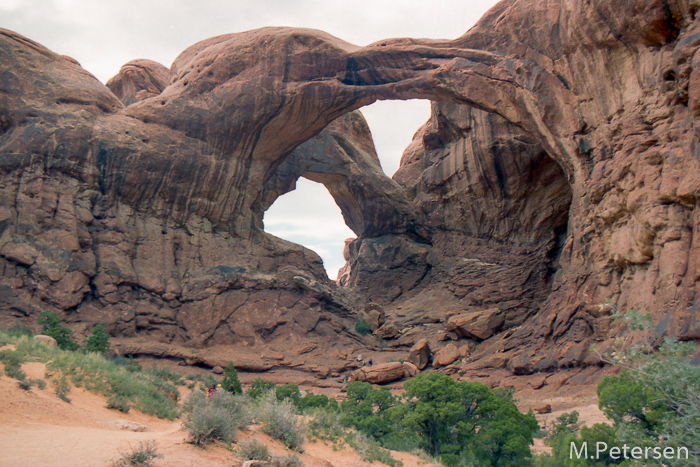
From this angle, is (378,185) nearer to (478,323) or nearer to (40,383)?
(478,323)

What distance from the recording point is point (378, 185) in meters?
33.9

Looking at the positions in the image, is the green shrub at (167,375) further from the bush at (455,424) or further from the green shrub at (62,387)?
the green shrub at (62,387)

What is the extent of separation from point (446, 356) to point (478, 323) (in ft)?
7.86

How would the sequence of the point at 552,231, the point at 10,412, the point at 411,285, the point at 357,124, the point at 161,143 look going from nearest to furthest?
the point at 10,412, the point at 161,143, the point at 552,231, the point at 411,285, the point at 357,124

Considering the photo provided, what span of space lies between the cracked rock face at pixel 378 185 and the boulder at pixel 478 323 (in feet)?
1.58

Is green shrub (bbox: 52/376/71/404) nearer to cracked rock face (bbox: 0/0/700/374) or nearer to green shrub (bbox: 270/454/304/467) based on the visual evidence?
green shrub (bbox: 270/454/304/467)

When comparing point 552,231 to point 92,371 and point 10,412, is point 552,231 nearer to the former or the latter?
point 92,371

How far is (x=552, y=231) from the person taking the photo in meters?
28.0

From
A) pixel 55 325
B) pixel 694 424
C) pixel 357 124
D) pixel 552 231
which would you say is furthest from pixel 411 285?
pixel 694 424

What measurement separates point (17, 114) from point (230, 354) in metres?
14.1

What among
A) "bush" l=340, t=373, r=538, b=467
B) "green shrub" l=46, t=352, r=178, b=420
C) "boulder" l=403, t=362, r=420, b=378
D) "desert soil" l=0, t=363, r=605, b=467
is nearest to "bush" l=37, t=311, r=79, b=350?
"green shrub" l=46, t=352, r=178, b=420

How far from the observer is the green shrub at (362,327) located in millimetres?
26969

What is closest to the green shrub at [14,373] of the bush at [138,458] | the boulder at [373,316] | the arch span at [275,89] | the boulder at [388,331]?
the bush at [138,458]

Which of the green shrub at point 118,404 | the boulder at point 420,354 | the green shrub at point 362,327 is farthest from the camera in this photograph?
the green shrub at point 362,327
